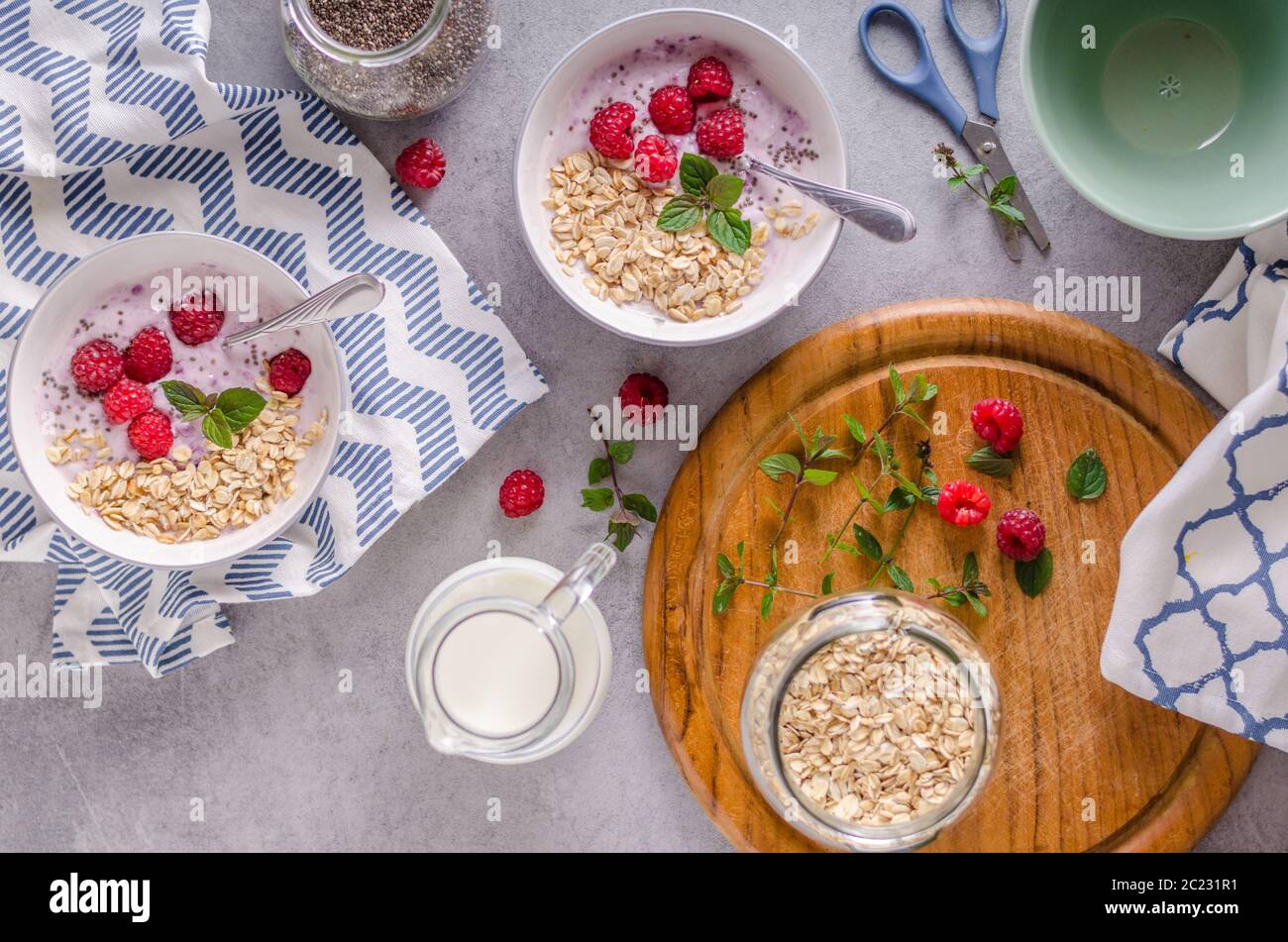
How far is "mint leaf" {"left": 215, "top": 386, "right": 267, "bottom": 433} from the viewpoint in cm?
103

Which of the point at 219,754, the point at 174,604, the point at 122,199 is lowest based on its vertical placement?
the point at 219,754

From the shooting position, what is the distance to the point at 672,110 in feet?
3.44

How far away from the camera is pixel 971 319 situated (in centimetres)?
107

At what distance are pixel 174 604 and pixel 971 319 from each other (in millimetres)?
888

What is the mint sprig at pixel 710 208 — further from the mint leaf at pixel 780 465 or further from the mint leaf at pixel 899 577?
the mint leaf at pixel 899 577

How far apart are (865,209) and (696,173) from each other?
0.56 ft

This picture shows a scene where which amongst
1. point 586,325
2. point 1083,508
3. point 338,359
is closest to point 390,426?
point 338,359

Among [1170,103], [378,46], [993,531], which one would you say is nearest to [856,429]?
[993,531]

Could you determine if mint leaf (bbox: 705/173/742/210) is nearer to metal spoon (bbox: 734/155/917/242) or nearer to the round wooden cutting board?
A: metal spoon (bbox: 734/155/917/242)

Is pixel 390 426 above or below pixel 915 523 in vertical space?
above

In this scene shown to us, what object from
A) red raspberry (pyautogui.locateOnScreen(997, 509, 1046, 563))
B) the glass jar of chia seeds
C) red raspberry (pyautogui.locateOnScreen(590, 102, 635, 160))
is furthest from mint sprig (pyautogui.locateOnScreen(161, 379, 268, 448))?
red raspberry (pyautogui.locateOnScreen(997, 509, 1046, 563))

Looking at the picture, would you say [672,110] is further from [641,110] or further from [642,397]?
[642,397]
